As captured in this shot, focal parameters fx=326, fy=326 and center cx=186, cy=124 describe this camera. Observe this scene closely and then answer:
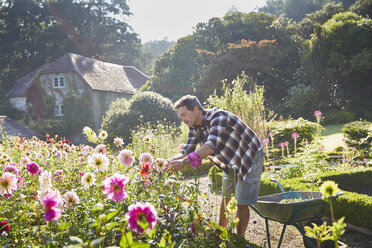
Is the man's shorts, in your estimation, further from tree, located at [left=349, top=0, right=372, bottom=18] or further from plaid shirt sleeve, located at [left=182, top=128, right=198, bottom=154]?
tree, located at [left=349, top=0, right=372, bottom=18]

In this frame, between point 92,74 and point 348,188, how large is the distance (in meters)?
23.9

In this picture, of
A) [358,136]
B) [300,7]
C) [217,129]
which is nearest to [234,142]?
[217,129]

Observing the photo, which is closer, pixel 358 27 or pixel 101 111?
pixel 358 27

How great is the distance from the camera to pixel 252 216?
5.17 m

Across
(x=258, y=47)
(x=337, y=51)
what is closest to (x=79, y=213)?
(x=337, y=51)

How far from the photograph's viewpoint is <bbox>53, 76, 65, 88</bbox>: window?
25.7 meters

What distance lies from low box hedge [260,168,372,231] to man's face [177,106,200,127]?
2194 millimetres

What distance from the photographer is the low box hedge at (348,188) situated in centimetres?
397

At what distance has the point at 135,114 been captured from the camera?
18.4 metres

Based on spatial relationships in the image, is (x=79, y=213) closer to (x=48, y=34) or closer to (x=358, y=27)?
(x=358, y=27)

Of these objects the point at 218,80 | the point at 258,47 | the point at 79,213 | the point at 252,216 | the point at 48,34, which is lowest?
the point at 252,216

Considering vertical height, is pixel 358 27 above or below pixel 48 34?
below

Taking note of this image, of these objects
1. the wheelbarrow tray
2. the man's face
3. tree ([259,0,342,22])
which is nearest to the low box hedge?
the wheelbarrow tray

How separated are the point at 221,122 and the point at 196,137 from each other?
0.64m
